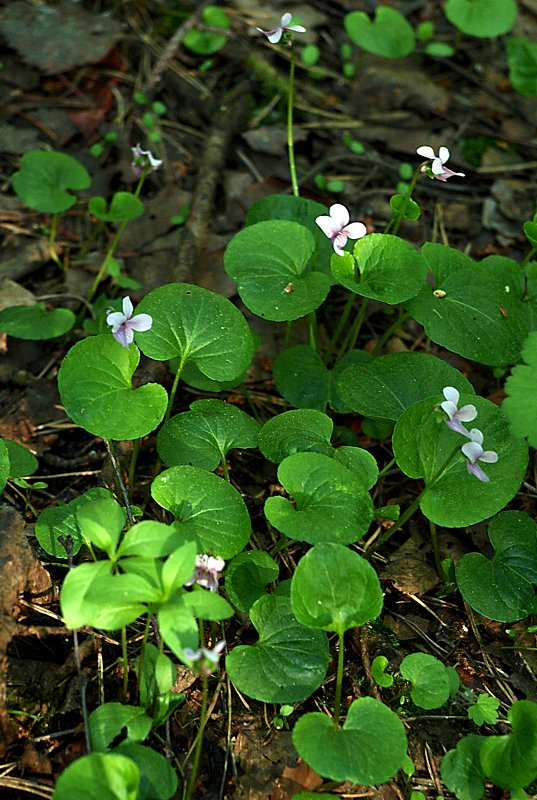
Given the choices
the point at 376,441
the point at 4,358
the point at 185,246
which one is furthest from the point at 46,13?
the point at 376,441

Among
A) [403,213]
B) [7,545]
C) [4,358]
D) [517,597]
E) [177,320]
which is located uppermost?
[403,213]

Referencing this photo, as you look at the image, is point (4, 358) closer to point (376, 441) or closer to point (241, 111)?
point (376, 441)

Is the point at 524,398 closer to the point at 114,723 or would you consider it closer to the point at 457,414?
the point at 457,414

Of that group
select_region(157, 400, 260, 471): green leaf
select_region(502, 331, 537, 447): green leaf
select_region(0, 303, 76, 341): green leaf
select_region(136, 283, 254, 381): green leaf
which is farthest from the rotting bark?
select_region(502, 331, 537, 447): green leaf

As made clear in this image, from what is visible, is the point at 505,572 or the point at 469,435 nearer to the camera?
the point at 469,435

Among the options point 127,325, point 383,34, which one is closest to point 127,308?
point 127,325

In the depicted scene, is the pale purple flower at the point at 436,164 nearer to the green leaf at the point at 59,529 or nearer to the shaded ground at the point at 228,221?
the shaded ground at the point at 228,221
